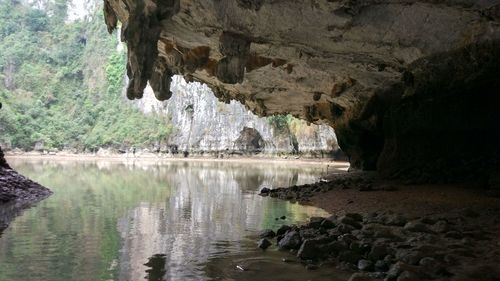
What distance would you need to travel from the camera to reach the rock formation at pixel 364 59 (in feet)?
32.7

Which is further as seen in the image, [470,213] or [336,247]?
[470,213]

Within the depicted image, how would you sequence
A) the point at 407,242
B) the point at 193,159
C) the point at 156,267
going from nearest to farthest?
the point at 156,267
the point at 407,242
the point at 193,159

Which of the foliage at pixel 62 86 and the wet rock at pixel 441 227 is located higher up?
the foliage at pixel 62 86

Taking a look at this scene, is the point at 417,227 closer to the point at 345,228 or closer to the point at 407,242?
the point at 407,242

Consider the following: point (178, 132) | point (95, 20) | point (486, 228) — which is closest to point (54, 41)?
Answer: point (95, 20)

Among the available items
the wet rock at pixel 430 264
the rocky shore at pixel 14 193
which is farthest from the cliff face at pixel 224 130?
the wet rock at pixel 430 264

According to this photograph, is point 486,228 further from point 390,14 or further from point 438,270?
point 390,14

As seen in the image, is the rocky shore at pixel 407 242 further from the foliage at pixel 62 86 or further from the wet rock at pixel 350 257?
the foliage at pixel 62 86

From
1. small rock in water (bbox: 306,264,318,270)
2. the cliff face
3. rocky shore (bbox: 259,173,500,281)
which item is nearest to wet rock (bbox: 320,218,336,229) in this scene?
rocky shore (bbox: 259,173,500,281)

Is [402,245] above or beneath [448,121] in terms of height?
beneath

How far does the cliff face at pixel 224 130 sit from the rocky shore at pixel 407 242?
140 feet

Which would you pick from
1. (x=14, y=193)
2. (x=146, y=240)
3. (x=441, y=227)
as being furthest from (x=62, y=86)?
(x=441, y=227)

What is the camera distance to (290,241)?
806cm

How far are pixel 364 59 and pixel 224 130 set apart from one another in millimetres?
51999
